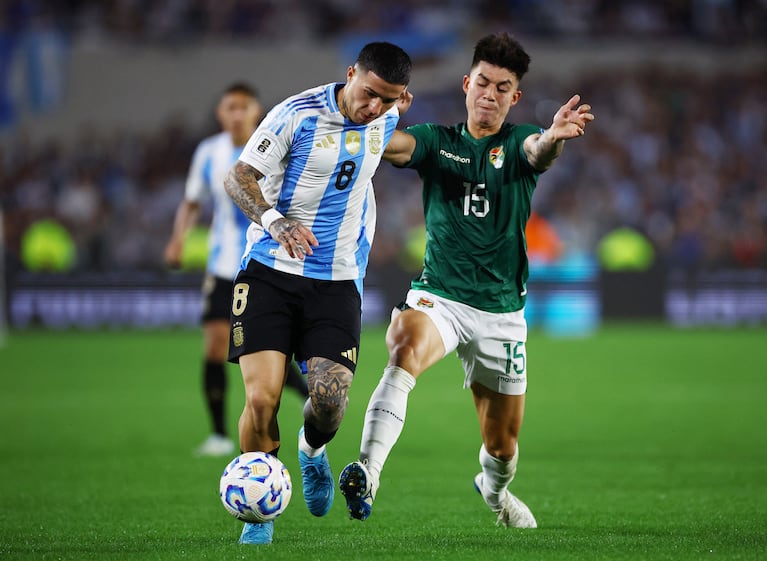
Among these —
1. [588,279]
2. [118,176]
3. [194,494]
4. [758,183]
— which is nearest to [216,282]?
[194,494]

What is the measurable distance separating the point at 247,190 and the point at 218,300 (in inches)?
155

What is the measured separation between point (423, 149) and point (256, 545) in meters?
2.27

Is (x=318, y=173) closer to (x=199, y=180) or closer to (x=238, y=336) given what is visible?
(x=238, y=336)

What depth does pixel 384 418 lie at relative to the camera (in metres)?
5.84

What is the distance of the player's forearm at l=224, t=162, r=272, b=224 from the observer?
19.0 feet

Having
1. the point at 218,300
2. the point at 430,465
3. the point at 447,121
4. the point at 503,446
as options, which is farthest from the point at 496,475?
the point at 447,121

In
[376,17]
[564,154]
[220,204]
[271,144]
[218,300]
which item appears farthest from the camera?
[376,17]

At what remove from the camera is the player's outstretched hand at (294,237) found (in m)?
5.51

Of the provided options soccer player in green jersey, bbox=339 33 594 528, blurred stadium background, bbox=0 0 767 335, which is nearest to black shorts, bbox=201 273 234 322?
soccer player in green jersey, bbox=339 33 594 528

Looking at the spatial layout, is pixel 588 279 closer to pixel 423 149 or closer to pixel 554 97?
pixel 554 97

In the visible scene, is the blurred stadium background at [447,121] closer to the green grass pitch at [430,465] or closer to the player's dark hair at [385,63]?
the green grass pitch at [430,465]

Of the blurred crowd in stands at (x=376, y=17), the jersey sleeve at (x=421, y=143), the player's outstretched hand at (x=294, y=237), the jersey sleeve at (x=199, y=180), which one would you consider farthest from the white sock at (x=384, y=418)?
the blurred crowd in stands at (x=376, y=17)

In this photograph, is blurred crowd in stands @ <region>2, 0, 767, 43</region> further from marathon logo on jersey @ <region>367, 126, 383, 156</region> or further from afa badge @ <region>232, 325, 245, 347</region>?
afa badge @ <region>232, 325, 245, 347</region>

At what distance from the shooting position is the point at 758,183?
84.9 ft
